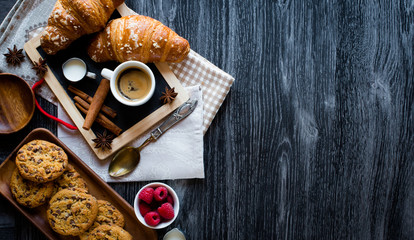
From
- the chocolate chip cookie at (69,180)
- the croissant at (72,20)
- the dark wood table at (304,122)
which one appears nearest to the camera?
the croissant at (72,20)

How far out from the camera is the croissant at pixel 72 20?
1613 mm

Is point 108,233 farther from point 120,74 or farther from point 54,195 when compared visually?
point 120,74

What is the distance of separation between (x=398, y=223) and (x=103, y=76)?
1.87 m

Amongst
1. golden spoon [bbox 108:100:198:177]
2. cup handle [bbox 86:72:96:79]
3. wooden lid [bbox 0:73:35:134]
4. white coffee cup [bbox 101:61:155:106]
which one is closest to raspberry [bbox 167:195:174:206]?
golden spoon [bbox 108:100:198:177]

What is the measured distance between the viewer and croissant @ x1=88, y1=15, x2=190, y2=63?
65.8 inches

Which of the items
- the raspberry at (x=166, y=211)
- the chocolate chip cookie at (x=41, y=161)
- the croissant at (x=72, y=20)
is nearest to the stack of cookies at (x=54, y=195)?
the chocolate chip cookie at (x=41, y=161)

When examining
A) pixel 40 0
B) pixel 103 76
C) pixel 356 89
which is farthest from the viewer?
pixel 356 89

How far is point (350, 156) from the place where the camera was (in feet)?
6.31

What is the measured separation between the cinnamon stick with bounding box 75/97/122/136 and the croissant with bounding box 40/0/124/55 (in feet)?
0.96

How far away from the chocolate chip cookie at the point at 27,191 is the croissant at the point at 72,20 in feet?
2.22

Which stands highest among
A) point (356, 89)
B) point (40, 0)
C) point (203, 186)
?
point (40, 0)

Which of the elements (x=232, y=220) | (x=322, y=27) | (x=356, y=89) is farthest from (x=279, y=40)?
(x=232, y=220)

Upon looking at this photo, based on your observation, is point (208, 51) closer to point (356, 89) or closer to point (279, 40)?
point (279, 40)

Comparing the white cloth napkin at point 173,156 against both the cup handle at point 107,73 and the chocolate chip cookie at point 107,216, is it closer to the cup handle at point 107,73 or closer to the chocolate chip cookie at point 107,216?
the chocolate chip cookie at point 107,216
